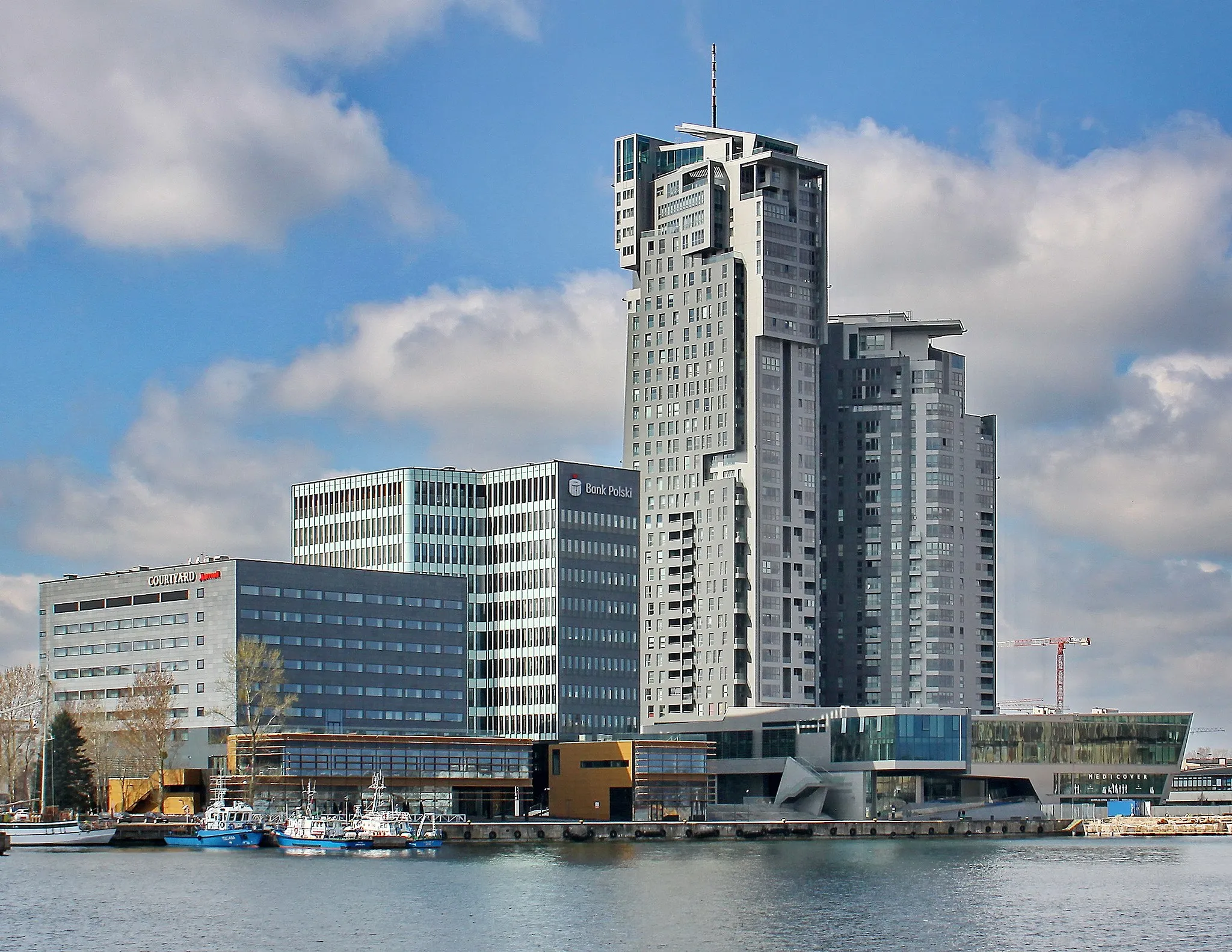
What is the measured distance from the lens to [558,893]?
126m

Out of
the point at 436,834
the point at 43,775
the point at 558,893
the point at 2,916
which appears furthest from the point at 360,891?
the point at 43,775

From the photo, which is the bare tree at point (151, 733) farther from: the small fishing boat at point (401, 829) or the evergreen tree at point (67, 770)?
the small fishing boat at point (401, 829)

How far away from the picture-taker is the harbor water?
99688 millimetres

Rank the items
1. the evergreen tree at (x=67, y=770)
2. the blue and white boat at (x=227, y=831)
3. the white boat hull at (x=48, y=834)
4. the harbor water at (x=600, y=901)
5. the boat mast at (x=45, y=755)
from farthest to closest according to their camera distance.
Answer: the evergreen tree at (x=67, y=770)
the boat mast at (x=45, y=755)
the white boat hull at (x=48, y=834)
the blue and white boat at (x=227, y=831)
the harbor water at (x=600, y=901)

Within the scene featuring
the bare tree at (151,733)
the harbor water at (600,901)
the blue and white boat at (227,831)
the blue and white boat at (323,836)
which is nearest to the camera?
the harbor water at (600,901)

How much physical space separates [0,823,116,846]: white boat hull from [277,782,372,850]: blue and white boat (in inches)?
763

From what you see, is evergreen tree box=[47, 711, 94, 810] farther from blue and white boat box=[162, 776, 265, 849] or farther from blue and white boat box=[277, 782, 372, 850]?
blue and white boat box=[277, 782, 372, 850]

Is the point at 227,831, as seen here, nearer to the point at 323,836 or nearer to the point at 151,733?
the point at 323,836

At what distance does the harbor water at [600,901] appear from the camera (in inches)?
3925

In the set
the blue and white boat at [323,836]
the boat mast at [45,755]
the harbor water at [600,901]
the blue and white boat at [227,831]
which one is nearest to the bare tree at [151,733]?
the boat mast at [45,755]

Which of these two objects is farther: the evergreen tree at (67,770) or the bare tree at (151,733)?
the evergreen tree at (67,770)

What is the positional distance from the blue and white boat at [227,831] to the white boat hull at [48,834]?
→ 28.2 feet

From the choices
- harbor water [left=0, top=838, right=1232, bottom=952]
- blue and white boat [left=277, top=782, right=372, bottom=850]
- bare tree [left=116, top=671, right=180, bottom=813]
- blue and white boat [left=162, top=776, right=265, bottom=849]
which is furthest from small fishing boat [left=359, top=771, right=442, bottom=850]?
bare tree [left=116, top=671, right=180, bottom=813]

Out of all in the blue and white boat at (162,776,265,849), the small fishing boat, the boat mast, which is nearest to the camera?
the small fishing boat
